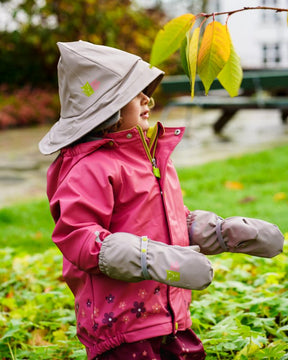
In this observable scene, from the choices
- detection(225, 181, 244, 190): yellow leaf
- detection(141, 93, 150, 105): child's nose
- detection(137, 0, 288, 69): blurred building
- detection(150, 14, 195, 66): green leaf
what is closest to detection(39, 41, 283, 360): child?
detection(141, 93, 150, 105): child's nose

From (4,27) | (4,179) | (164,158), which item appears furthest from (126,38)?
(164,158)

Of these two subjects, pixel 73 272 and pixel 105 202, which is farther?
pixel 73 272

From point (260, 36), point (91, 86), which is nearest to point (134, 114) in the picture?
point (91, 86)

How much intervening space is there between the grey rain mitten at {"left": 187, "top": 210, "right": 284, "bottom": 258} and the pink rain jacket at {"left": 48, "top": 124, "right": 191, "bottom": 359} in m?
0.14

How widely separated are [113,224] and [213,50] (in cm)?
62

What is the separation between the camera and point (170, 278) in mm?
1405

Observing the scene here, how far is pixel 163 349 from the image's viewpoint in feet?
5.75

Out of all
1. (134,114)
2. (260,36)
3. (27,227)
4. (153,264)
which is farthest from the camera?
(260,36)

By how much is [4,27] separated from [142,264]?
13341mm

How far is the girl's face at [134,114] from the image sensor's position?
1690 mm

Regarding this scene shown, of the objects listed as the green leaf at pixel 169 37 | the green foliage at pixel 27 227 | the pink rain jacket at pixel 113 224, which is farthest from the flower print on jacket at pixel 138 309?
the green foliage at pixel 27 227

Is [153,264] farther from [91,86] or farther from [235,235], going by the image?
[91,86]

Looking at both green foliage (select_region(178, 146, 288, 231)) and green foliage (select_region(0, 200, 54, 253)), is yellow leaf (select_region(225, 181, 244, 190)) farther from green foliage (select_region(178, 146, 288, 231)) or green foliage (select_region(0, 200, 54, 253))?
green foliage (select_region(0, 200, 54, 253))

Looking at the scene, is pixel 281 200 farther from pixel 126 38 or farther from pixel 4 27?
pixel 4 27
